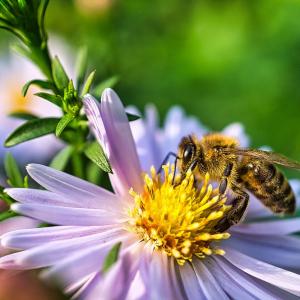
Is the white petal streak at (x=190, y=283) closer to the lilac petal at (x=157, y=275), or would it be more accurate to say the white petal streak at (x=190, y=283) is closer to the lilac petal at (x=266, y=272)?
the lilac petal at (x=157, y=275)

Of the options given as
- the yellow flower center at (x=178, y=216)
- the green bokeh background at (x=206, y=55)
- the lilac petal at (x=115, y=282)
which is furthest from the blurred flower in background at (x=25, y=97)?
the lilac petal at (x=115, y=282)

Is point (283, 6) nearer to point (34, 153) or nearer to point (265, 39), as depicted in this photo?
point (265, 39)

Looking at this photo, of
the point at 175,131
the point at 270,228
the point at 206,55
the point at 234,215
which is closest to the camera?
the point at 234,215

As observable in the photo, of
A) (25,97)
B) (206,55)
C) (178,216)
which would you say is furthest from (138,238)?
(206,55)

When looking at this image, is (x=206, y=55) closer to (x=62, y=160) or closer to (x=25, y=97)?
(x=25, y=97)

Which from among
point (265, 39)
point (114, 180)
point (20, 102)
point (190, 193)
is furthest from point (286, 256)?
point (20, 102)
